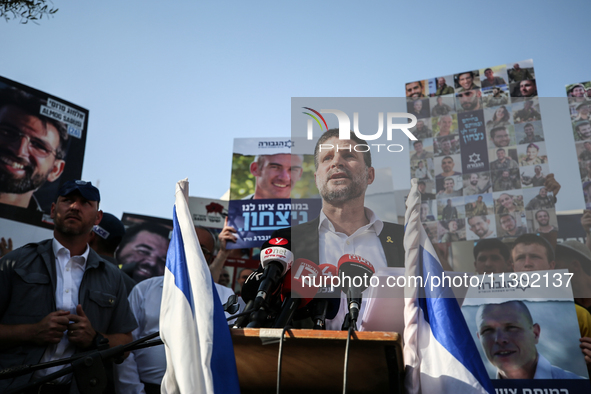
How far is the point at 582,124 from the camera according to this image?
383 cm

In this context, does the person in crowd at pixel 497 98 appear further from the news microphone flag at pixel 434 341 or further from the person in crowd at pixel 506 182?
the news microphone flag at pixel 434 341

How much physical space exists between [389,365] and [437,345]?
231 millimetres

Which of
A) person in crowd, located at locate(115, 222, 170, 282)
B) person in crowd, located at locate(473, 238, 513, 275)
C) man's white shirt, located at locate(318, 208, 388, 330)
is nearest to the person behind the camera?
man's white shirt, located at locate(318, 208, 388, 330)

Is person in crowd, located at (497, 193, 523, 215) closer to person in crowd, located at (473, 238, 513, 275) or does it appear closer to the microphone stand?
person in crowd, located at (473, 238, 513, 275)

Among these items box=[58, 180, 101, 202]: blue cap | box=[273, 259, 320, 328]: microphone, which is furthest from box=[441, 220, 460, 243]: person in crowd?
box=[58, 180, 101, 202]: blue cap

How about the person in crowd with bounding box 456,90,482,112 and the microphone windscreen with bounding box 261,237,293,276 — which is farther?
the person in crowd with bounding box 456,90,482,112

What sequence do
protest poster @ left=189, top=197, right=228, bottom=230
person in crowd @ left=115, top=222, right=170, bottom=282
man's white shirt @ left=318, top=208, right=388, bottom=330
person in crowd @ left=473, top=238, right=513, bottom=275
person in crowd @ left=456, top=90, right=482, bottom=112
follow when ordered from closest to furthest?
1. man's white shirt @ left=318, top=208, right=388, bottom=330
2. person in crowd @ left=473, top=238, right=513, bottom=275
3. person in crowd @ left=456, top=90, right=482, bottom=112
4. person in crowd @ left=115, top=222, right=170, bottom=282
5. protest poster @ left=189, top=197, right=228, bottom=230

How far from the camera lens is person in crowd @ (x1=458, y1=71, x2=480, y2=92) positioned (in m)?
4.20

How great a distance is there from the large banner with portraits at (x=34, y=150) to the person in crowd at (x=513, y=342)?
3489 mm

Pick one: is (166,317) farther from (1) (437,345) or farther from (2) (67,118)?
(2) (67,118)

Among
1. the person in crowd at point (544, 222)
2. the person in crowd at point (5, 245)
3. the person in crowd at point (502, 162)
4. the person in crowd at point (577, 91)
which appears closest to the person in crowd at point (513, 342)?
the person in crowd at point (544, 222)

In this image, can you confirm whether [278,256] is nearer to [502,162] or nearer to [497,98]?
[502,162]

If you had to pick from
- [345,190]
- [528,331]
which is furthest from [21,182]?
[528,331]

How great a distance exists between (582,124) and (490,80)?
0.80 m
